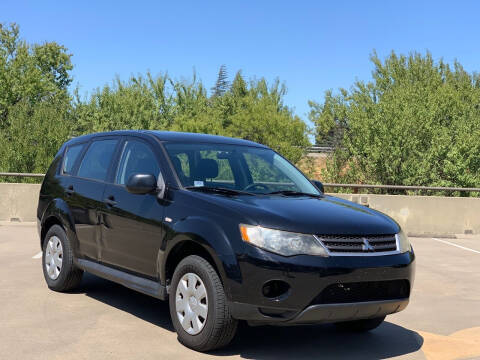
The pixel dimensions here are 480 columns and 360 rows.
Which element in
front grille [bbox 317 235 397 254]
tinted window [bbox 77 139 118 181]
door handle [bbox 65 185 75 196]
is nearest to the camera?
front grille [bbox 317 235 397 254]

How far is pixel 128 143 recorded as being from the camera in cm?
654

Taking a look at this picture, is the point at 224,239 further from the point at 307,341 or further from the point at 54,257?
the point at 54,257

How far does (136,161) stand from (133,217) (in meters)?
0.67

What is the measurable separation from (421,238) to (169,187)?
10.8 m

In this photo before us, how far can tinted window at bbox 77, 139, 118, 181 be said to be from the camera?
22.0 feet

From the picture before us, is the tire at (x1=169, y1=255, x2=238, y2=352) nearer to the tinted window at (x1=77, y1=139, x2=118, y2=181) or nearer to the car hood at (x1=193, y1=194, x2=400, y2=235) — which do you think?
the car hood at (x1=193, y1=194, x2=400, y2=235)

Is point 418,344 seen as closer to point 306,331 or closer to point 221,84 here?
point 306,331

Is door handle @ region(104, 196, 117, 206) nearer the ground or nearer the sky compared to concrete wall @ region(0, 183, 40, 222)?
nearer the sky

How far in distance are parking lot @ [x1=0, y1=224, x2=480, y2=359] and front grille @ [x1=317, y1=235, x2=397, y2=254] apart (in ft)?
2.95

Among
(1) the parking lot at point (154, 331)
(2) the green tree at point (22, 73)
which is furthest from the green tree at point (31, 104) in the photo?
(1) the parking lot at point (154, 331)

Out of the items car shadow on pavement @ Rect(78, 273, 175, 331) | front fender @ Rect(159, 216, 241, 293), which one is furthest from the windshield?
car shadow on pavement @ Rect(78, 273, 175, 331)

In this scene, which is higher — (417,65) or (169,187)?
(417,65)

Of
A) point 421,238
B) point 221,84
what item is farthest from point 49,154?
point 221,84

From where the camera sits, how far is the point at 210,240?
4918 mm
